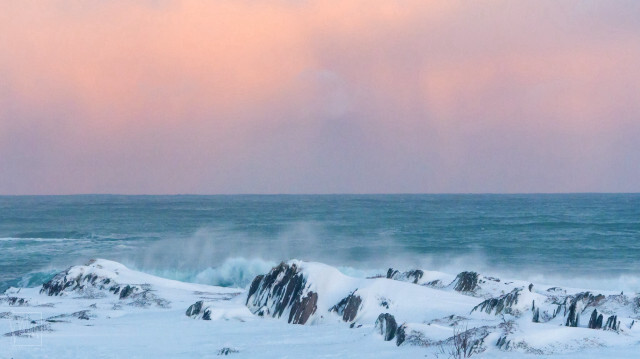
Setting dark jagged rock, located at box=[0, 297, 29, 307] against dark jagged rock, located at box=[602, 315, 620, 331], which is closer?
dark jagged rock, located at box=[602, 315, 620, 331]

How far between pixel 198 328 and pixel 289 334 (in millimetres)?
2299

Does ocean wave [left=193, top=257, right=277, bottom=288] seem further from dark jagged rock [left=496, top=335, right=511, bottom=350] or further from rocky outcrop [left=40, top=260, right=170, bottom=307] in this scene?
dark jagged rock [left=496, top=335, right=511, bottom=350]

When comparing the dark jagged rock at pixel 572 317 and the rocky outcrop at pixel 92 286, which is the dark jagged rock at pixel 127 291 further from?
the dark jagged rock at pixel 572 317

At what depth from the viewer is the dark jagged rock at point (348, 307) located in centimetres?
1653

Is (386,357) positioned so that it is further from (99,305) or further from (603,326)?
(99,305)

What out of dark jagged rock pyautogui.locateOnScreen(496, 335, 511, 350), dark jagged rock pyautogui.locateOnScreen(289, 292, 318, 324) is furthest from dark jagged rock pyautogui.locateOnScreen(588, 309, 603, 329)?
dark jagged rock pyautogui.locateOnScreen(289, 292, 318, 324)

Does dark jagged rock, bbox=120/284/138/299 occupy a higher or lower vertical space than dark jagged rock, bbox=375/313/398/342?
lower

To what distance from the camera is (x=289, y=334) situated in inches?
574

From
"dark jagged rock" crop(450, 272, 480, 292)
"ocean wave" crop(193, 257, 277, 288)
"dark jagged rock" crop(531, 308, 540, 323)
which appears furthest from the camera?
"ocean wave" crop(193, 257, 277, 288)

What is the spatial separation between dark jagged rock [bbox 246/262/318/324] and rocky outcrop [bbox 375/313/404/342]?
3.34 meters

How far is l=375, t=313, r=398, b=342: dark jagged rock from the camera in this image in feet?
44.2

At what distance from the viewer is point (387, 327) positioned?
13.6 meters

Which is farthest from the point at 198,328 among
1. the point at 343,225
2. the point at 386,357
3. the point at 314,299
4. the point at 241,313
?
the point at 343,225

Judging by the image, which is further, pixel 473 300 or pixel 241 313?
pixel 473 300
